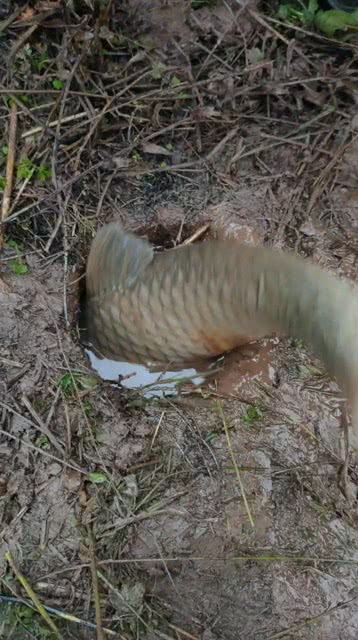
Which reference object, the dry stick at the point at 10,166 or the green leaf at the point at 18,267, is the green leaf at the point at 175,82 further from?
the green leaf at the point at 18,267

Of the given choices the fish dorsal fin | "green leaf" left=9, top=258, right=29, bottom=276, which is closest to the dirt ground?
"green leaf" left=9, top=258, right=29, bottom=276

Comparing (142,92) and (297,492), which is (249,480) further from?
(142,92)

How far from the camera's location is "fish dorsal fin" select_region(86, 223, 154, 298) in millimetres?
2391

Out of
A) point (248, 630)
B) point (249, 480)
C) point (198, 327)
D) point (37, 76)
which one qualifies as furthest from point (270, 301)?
point (37, 76)

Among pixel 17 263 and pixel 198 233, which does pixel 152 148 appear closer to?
pixel 198 233

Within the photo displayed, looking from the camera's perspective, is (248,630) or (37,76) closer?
(248,630)

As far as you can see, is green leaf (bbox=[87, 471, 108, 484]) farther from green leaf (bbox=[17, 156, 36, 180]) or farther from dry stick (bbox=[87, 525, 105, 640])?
green leaf (bbox=[17, 156, 36, 180])

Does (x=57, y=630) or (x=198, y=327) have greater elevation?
(x=198, y=327)

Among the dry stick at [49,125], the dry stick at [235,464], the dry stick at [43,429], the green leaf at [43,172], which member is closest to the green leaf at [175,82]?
the dry stick at [49,125]

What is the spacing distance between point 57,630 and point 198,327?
107cm

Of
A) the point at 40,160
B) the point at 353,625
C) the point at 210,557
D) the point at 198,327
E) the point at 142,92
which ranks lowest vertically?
the point at 353,625

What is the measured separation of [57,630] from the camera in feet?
6.88

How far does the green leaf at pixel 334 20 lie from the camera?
273 cm

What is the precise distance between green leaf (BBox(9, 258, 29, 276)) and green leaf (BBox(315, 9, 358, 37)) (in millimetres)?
1579
